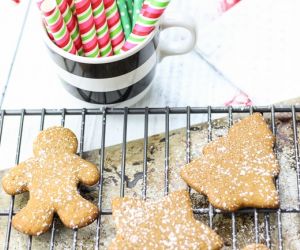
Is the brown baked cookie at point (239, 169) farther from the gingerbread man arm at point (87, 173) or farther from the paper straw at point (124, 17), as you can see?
the paper straw at point (124, 17)

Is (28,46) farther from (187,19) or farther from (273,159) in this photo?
(273,159)

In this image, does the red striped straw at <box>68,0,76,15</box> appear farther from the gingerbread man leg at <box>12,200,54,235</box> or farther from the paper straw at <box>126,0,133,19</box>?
the gingerbread man leg at <box>12,200,54,235</box>

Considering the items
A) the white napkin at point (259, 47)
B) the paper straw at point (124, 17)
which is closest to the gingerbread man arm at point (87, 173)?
the paper straw at point (124, 17)

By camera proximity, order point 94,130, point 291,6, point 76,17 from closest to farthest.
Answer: point 76,17 < point 94,130 < point 291,6

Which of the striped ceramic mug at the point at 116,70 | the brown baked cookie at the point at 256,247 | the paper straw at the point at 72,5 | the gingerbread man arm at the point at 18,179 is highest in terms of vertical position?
the paper straw at the point at 72,5

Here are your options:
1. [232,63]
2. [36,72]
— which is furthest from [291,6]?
[36,72]

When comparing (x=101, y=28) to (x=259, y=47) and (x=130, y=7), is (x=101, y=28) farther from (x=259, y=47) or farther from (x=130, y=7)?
(x=259, y=47)

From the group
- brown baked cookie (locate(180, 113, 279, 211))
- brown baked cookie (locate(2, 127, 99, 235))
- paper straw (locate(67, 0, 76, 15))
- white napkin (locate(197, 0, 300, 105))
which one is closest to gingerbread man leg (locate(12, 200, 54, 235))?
brown baked cookie (locate(2, 127, 99, 235))
